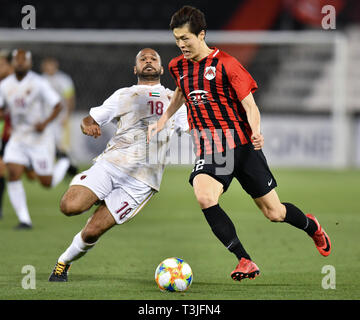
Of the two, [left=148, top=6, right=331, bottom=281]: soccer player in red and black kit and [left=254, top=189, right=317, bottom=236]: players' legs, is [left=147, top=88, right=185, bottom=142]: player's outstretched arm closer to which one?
[left=148, top=6, right=331, bottom=281]: soccer player in red and black kit

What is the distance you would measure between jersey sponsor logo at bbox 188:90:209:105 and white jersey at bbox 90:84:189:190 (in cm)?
49

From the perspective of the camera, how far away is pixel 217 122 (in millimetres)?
6250

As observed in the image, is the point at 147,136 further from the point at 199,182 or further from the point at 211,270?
the point at 211,270

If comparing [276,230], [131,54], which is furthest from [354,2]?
[276,230]

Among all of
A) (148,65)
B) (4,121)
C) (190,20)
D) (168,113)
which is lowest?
(168,113)

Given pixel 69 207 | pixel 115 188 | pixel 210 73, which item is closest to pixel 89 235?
pixel 69 207

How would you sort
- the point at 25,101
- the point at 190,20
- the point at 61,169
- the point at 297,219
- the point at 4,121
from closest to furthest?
the point at 190,20
the point at 297,219
the point at 25,101
the point at 4,121
the point at 61,169

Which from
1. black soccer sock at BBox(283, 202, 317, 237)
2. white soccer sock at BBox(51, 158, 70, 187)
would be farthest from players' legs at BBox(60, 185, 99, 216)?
white soccer sock at BBox(51, 158, 70, 187)

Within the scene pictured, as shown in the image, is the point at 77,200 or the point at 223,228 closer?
the point at 223,228

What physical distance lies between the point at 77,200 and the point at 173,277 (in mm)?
983

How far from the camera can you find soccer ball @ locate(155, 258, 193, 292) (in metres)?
5.96

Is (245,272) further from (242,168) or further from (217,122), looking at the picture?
(217,122)

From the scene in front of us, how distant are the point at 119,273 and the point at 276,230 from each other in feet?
12.3

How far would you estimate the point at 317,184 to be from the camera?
653 inches
